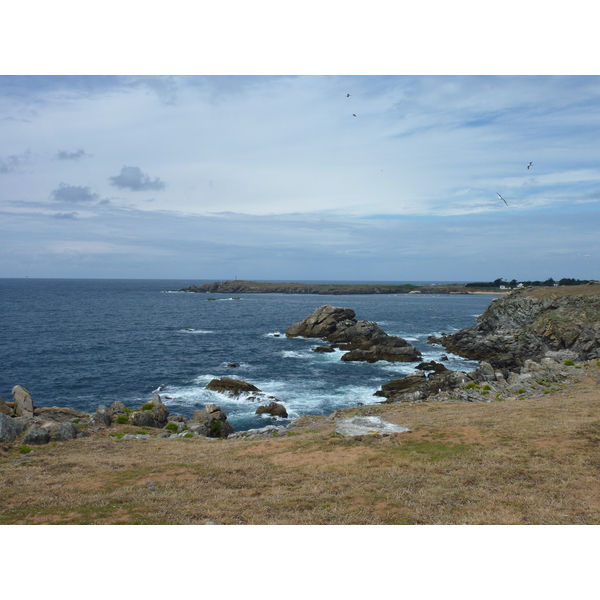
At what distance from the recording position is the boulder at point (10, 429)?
18.2 m

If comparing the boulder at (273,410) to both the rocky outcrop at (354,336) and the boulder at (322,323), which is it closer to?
the rocky outcrop at (354,336)

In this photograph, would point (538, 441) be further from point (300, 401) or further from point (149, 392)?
point (149, 392)

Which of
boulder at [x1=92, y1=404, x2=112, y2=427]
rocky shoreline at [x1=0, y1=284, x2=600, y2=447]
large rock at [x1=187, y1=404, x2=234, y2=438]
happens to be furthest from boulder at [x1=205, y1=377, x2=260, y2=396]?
boulder at [x1=92, y1=404, x2=112, y2=427]

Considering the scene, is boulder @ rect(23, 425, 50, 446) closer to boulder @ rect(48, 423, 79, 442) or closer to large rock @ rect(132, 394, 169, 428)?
boulder @ rect(48, 423, 79, 442)

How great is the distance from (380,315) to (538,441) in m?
101

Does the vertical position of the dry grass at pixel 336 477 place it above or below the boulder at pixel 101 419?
above

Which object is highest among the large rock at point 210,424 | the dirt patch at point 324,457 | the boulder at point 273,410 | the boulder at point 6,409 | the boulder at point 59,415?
the dirt patch at point 324,457

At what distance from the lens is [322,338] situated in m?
74.4

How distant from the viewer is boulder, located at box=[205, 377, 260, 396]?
40031 mm

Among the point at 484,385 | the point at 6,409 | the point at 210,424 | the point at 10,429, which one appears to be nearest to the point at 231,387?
the point at 210,424

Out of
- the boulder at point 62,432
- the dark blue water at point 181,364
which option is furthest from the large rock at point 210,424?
the boulder at point 62,432

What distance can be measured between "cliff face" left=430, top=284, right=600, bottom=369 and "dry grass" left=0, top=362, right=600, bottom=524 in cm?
3610

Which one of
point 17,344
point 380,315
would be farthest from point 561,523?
point 380,315

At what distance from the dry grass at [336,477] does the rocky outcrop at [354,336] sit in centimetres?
3674
